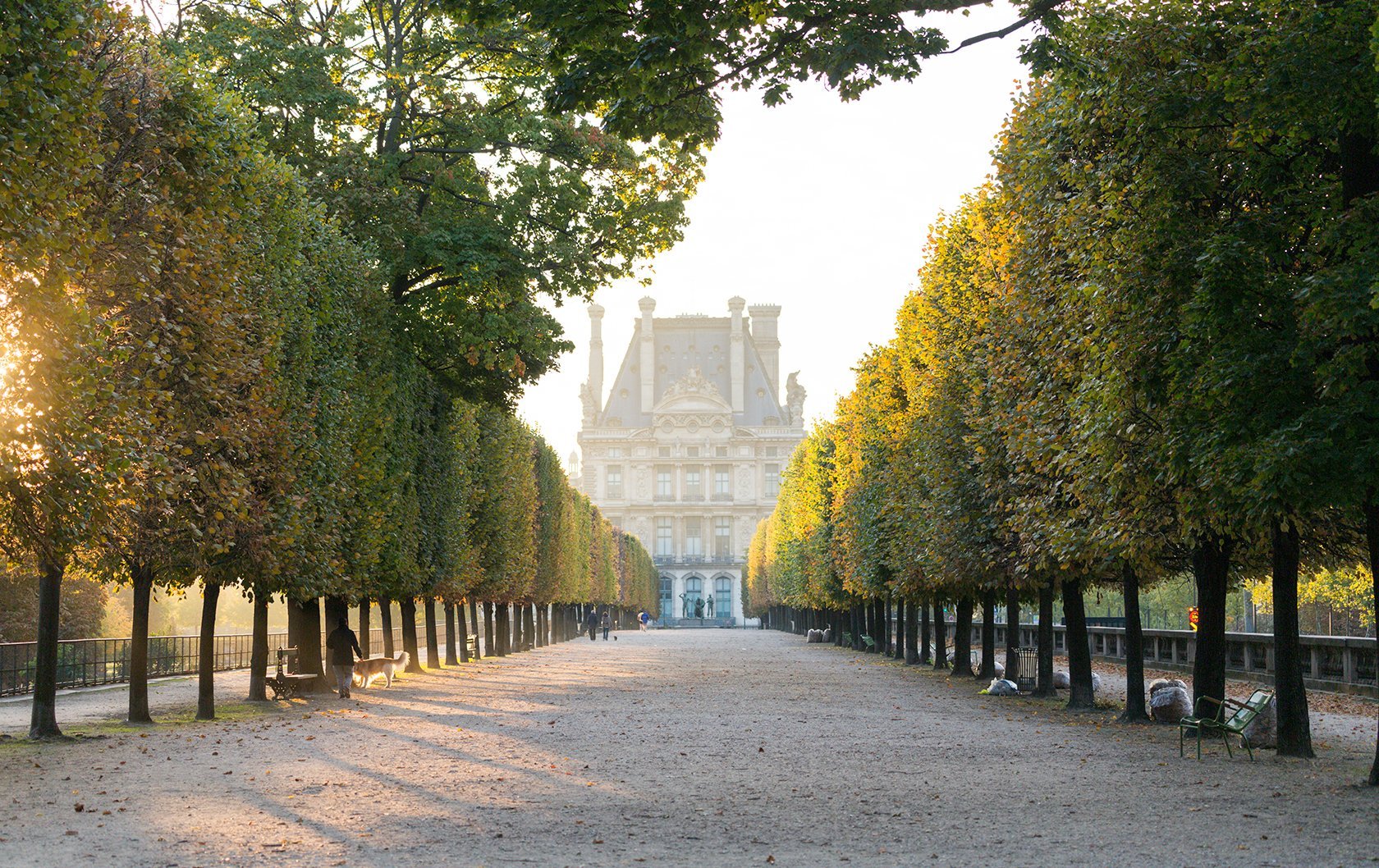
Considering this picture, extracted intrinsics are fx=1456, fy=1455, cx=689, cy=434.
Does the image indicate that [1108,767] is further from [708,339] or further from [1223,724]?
[708,339]

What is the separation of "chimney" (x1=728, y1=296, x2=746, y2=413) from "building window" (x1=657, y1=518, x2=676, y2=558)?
14.9 meters

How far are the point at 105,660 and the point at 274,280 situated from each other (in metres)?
13.6

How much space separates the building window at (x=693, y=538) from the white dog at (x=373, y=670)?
130228 mm

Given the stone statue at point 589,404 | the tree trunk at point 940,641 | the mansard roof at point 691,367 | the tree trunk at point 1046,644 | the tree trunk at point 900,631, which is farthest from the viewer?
the mansard roof at point 691,367

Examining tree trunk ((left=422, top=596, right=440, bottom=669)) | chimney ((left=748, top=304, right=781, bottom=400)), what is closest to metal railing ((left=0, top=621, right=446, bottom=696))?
tree trunk ((left=422, top=596, right=440, bottom=669))

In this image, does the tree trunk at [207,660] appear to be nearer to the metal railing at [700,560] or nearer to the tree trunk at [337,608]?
the tree trunk at [337,608]

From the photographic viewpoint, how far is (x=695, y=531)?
16275 centimetres

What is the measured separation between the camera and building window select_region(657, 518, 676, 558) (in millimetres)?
162250

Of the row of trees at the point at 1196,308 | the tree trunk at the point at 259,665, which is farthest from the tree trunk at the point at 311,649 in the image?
the row of trees at the point at 1196,308

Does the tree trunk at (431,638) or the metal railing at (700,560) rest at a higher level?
the metal railing at (700,560)

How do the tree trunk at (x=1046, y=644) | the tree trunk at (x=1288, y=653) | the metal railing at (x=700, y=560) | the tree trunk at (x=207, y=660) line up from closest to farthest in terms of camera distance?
the tree trunk at (x=1288, y=653), the tree trunk at (x=207, y=660), the tree trunk at (x=1046, y=644), the metal railing at (x=700, y=560)

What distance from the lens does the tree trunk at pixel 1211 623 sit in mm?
17875

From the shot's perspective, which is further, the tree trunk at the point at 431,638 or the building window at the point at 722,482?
the building window at the point at 722,482

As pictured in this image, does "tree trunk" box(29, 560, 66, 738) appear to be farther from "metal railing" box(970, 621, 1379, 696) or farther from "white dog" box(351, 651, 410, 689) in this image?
"metal railing" box(970, 621, 1379, 696)
